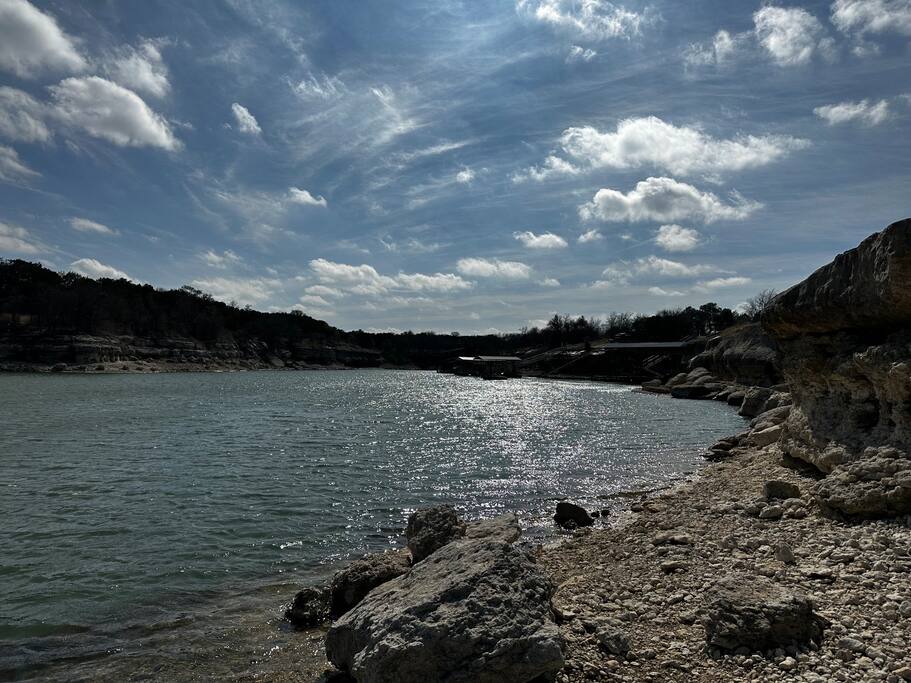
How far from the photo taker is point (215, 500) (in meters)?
17.7

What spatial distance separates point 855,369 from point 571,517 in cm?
835

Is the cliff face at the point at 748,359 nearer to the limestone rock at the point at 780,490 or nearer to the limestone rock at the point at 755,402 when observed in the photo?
the limestone rock at the point at 755,402

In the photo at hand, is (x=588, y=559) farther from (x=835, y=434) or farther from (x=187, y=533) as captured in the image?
(x=187, y=533)

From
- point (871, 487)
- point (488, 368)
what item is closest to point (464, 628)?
point (871, 487)

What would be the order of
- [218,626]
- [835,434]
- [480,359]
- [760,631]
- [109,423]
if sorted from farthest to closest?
[480,359], [109,423], [835,434], [218,626], [760,631]

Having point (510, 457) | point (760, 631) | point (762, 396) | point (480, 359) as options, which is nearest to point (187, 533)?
point (760, 631)

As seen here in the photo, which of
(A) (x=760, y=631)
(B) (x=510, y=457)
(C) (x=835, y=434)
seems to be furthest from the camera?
(B) (x=510, y=457)

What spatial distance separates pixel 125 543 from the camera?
13.5 meters

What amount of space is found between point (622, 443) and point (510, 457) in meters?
9.06

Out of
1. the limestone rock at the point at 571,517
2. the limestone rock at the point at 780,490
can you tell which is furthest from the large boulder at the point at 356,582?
the limestone rock at the point at 780,490

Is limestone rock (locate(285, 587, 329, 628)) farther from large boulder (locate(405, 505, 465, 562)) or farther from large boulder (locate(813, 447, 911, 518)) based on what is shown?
large boulder (locate(813, 447, 911, 518))

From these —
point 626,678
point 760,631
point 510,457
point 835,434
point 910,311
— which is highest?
point 910,311

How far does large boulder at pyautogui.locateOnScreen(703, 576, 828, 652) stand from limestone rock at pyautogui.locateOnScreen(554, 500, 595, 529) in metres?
9.22

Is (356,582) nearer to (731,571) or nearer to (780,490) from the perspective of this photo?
(731,571)
